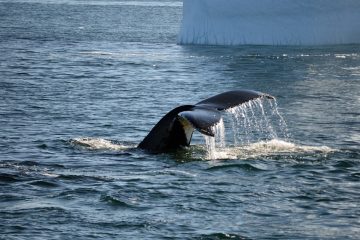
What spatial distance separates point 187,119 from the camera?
11359 millimetres

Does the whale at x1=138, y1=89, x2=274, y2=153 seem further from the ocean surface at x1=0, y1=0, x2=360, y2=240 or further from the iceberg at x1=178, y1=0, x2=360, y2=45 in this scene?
the iceberg at x1=178, y1=0, x2=360, y2=45

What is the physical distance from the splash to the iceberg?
17184 millimetres

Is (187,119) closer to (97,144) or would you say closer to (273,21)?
(97,144)

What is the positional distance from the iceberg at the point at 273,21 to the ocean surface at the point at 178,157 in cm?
240

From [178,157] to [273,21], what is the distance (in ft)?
64.2

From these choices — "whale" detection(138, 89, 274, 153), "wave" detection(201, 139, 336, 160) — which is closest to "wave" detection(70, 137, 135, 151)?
"whale" detection(138, 89, 274, 153)

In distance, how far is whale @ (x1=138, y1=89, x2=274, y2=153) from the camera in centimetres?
1142

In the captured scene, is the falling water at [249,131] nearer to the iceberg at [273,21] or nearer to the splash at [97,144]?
the splash at [97,144]

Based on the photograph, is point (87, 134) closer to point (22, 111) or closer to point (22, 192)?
point (22, 111)

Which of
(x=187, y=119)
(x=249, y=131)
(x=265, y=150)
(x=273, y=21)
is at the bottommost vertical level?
(x=249, y=131)

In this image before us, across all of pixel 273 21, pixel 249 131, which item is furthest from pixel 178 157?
pixel 273 21

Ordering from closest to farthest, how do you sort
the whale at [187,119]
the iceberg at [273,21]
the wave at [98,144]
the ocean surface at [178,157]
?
the ocean surface at [178,157]
the whale at [187,119]
the wave at [98,144]
the iceberg at [273,21]

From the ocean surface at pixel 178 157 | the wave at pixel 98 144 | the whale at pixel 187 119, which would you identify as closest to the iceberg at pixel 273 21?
the ocean surface at pixel 178 157

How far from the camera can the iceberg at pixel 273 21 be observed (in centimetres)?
3222
